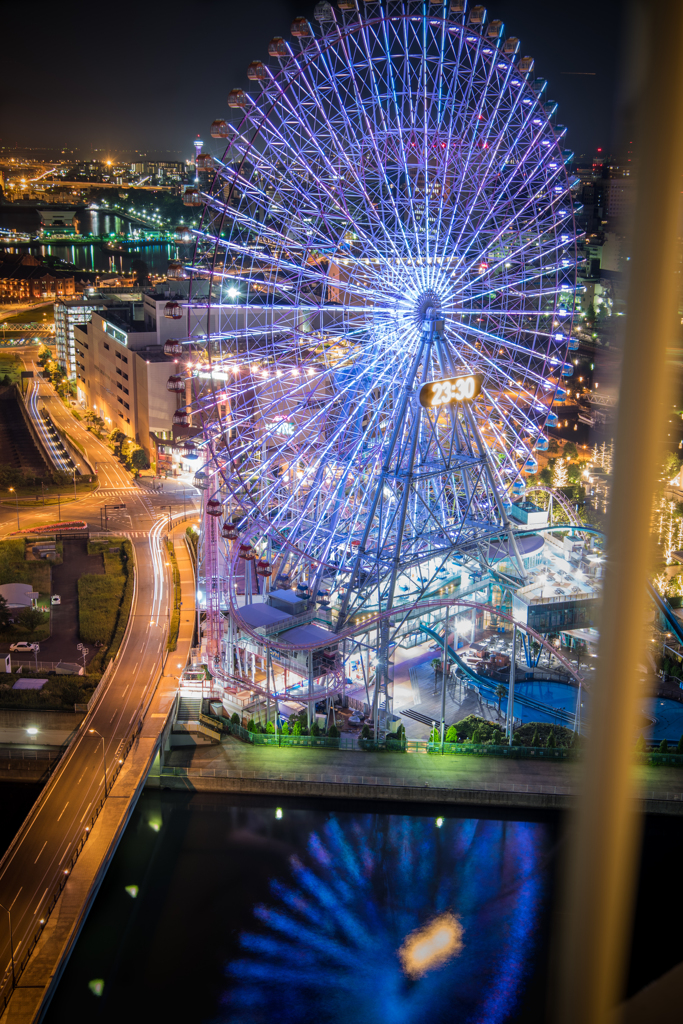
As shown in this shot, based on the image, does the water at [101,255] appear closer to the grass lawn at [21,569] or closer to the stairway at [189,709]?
the grass lawn at [21,569]

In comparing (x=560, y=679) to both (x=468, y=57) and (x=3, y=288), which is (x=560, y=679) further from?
(x=3, y=288)

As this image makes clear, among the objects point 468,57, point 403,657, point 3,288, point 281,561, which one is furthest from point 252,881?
point 3,288

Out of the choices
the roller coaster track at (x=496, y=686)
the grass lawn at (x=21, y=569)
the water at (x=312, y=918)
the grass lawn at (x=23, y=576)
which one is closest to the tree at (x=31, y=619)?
the grass lawn at (x=23, y=576)

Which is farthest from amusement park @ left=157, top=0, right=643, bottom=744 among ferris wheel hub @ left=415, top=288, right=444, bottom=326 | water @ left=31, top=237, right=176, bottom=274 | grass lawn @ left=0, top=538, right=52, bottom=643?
water @ left=31, top=237, right=176, bottom=274

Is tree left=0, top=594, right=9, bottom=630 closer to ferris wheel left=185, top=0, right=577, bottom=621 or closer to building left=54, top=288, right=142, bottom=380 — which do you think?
ferris wheel left=185, top=0, right=577, bottom=621

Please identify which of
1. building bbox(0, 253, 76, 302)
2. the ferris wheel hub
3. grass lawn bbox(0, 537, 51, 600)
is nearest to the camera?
the ferris wheel hub

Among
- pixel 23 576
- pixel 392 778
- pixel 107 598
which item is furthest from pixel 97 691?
pixel 23 576
